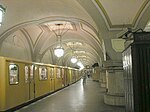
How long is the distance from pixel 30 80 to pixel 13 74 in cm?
253

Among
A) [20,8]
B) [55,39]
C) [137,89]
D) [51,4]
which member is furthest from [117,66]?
[55,39]

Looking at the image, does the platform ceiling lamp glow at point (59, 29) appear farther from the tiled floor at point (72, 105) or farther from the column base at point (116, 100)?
the column base at point (116, 100)

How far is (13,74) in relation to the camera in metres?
9.82

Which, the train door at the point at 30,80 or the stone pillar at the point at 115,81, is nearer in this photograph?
the stone pillar at the point at 115,81

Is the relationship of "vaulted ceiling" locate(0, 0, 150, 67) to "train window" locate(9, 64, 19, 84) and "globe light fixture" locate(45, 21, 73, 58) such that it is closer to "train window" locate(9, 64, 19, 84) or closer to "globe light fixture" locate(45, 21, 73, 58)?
"globe light fixture" locate(45, 21, 73, 58)

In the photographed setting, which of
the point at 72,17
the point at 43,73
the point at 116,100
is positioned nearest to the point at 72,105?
the point at 116,100

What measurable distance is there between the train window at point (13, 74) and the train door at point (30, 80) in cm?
139

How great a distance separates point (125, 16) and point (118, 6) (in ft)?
2.34

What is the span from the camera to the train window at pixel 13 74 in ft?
31.2

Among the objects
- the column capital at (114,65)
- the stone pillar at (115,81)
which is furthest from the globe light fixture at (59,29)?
the stone pillar at (115,81)

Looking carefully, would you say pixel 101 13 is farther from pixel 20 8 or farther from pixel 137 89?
pixel 137 89

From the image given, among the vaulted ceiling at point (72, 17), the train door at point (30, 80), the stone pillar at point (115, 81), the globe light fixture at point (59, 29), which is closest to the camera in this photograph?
the vaulted ceiling at point (72, 17)

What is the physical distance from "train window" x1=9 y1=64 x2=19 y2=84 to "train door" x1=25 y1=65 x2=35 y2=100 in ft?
4.55

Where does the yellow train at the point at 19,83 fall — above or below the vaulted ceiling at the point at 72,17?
below
